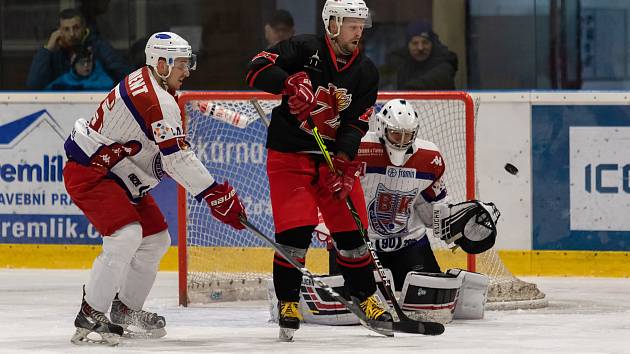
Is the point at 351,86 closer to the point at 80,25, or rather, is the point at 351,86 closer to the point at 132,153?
the point at 132,153

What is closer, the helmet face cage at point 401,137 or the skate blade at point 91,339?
the skate blade at point 91,339

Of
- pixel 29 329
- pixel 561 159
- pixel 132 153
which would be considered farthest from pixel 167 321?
pixel 561 159

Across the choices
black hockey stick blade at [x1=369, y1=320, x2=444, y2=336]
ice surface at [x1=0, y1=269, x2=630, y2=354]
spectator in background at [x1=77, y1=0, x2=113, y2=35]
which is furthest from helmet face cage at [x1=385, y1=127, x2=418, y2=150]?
spectator in background at [x1=77, y1=0, x2=113, y2=35]

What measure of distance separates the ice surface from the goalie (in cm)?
12

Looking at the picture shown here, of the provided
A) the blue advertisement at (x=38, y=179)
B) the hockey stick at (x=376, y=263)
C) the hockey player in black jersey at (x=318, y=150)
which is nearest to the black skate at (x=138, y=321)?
the hockey player in black jersey at (x=318, y=150)

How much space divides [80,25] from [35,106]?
52 cm

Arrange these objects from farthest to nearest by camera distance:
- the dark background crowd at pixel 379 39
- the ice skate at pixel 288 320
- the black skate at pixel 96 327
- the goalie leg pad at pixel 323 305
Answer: the dark background crowd at pixel 379 39 → the goalie leg pad at pixel 323 305 → the ice skate at pixel 288 320 → the black skate at pixel 96 327

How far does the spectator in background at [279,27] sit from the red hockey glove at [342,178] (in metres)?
2.71

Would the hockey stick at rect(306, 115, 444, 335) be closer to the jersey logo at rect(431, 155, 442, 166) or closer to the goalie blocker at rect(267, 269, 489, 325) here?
the goalie blocker at rect(267, 269, 489, 325)

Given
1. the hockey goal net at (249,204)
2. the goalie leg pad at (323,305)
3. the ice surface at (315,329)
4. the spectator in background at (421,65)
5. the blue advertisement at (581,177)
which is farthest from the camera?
the spectator in background at (421,65)

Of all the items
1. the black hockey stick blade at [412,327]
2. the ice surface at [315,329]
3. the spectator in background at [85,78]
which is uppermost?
the spectator in background at [85,78]

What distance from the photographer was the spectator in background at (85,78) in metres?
8.32

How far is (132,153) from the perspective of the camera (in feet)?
17.5

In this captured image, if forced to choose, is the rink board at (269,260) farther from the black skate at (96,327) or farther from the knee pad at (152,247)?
the black skate at (96,327)
